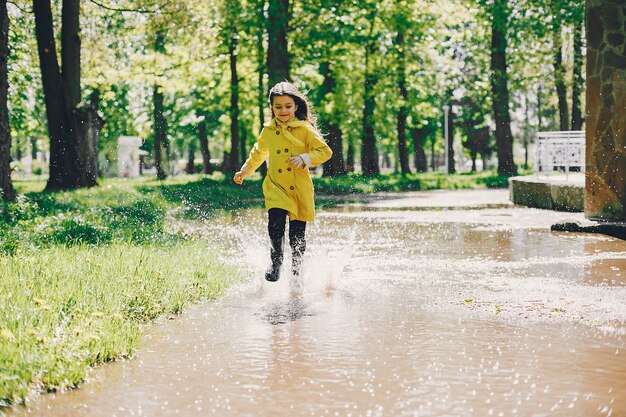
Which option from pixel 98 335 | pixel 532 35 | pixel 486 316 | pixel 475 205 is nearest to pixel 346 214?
pixel 475 205

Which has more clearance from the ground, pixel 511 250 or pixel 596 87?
pixel 596 87

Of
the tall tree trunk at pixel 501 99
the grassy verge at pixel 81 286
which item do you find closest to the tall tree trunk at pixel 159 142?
the tall tree trunk at pixel 501 99

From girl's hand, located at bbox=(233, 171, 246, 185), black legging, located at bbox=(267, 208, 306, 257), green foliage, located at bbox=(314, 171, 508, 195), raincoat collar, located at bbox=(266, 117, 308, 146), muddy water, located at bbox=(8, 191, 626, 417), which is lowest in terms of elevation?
muddy water, located at bbox=(8, 191, 626, 417)

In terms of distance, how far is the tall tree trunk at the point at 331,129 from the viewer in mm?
40631

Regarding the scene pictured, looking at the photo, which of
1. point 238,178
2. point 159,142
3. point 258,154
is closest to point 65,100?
point 258,154

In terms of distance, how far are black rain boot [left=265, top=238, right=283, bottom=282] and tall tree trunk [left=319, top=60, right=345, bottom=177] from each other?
31.1 metres

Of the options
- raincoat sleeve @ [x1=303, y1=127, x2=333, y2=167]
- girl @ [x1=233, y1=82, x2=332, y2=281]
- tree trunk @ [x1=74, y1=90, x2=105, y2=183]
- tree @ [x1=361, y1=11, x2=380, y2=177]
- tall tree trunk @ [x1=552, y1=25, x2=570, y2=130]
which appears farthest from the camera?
tree @ [x1=361, y1=11, x2=380, y2=177]

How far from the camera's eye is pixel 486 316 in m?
6.43

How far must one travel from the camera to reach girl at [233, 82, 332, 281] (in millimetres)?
7789

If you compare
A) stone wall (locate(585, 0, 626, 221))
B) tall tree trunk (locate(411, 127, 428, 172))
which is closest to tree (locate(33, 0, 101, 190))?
stone wall (locate(585, 0, 626, 221))

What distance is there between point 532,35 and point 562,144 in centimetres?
1877

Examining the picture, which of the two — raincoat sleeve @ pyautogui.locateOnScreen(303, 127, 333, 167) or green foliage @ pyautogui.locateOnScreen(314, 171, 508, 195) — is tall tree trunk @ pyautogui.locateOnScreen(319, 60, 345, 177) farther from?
raincoat sleeve @ pyautogui.locateOnScreen(303, 127, 333, 167)

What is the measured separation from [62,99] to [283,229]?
17.7m

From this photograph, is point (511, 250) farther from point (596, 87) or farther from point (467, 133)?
point (467, 133)
